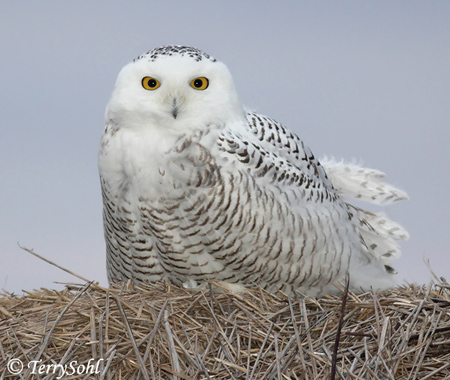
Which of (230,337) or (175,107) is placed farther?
(175,107)

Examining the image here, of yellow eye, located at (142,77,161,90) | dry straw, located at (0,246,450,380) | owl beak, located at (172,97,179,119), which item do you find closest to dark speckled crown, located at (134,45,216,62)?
yellow eye, located at (142,77,161,90)

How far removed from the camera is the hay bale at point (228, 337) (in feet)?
9.90

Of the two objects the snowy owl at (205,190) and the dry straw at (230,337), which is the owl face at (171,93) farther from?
the dry straw at (230,337)

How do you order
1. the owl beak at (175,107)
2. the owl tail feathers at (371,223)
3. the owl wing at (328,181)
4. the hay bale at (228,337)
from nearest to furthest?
the hay bale at (228,337) → the owl beak at (175,107) → the owl wing at (328,181) → the owl tail feathers at (371,223)

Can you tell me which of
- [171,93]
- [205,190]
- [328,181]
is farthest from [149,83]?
[328,181]

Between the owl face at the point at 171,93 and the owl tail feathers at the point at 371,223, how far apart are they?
50.2 inches

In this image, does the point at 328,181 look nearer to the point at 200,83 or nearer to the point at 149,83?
the point at 200,83

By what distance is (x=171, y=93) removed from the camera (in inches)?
150

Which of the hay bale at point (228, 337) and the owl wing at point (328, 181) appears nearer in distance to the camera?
the hay bale at point (228, 337)

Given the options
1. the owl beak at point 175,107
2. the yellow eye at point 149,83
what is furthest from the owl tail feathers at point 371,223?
the yellow eye at point 149,83

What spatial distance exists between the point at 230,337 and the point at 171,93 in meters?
1.36

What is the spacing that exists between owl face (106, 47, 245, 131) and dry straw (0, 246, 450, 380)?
954 millimetres

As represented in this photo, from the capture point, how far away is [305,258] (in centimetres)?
404

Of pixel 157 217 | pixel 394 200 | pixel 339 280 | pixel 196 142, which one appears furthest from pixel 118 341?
pixel 394 200
